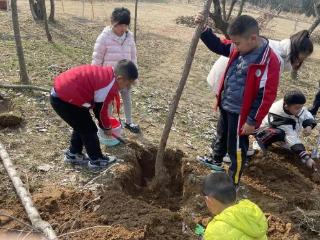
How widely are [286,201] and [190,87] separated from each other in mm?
4037

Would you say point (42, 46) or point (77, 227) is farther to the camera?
point (42, 46)

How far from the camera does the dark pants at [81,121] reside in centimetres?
381

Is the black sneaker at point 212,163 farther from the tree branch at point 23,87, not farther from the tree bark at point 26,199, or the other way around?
the tree branch at point 23,87

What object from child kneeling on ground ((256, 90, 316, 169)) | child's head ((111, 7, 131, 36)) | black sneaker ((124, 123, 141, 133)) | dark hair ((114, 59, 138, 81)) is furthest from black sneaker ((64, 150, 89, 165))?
child kneeling on ground ((256, 90, 316, 169))

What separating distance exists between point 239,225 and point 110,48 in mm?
2936

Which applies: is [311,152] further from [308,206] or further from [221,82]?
[221,82]

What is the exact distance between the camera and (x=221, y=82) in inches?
152

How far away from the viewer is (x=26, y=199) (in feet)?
11.1

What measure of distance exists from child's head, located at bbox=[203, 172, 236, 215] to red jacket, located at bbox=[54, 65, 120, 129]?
4.86ft

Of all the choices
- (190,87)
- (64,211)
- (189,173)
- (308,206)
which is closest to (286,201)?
(308,206)

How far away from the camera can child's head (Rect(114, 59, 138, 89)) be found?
3.64 m

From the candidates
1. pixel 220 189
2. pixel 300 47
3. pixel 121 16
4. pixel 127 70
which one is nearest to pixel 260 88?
pixel 300 47

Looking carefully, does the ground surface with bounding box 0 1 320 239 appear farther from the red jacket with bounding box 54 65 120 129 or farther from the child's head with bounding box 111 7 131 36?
the child's head with bounding box 111 7 131 36

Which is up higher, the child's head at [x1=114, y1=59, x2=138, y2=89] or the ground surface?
the child's head at [x1=114, y1=59, x2=138, y2=89]
